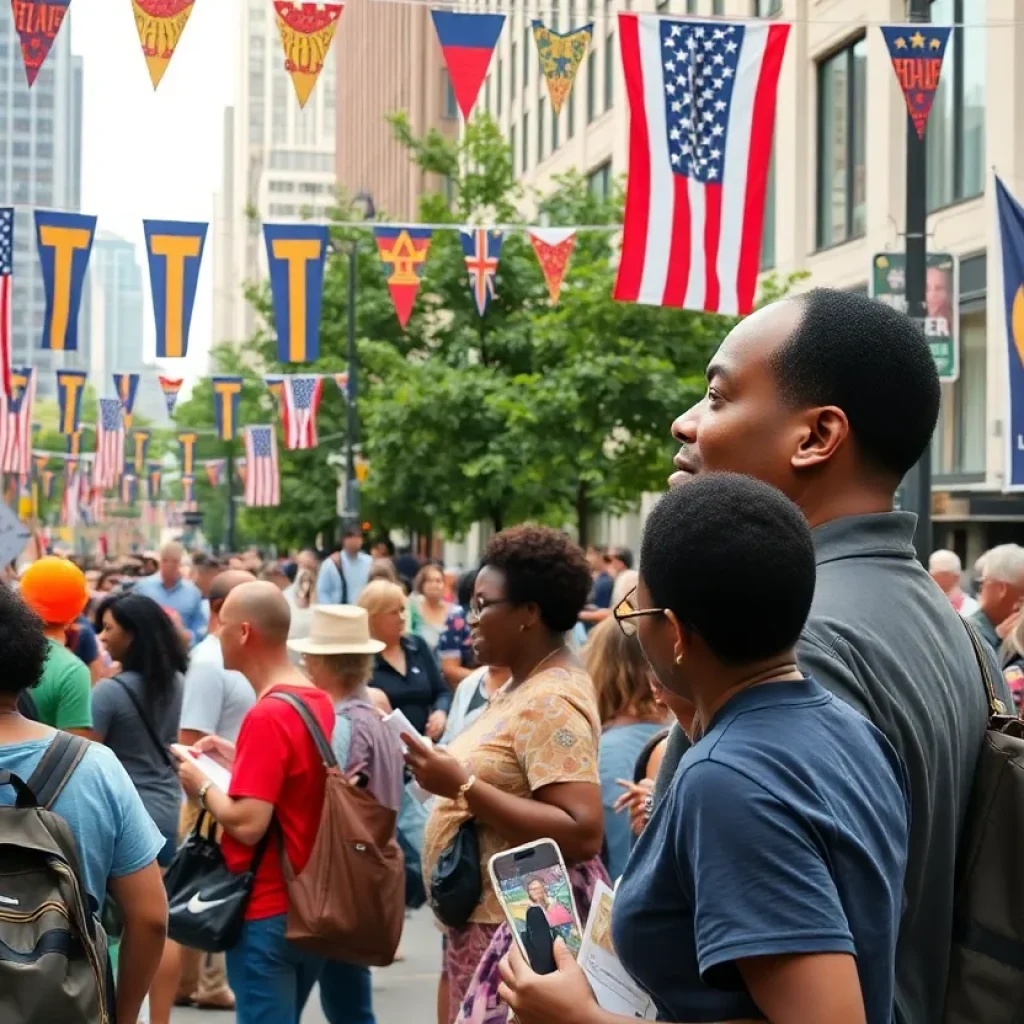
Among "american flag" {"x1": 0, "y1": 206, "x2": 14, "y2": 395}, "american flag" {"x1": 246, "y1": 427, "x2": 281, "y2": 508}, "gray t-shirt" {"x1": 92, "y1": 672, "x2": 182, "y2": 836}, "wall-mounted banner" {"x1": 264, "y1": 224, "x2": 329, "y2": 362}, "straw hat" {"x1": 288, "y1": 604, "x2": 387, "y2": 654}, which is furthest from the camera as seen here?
"american flag" {"x1": 246, "y1": 427, "x2": 281, "y2": 508}

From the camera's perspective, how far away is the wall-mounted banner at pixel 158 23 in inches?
420

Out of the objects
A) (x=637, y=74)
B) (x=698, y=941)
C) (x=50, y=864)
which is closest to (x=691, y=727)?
(x=698, y=941)

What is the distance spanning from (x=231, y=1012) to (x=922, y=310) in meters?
6.63

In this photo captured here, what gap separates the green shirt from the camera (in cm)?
674

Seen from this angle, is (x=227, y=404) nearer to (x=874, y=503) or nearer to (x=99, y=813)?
(x=99, y=813)

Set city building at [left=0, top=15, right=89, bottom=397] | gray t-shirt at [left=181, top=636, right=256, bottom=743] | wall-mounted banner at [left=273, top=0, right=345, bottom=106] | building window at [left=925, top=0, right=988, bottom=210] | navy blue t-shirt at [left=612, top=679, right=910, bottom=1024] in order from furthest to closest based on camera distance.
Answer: city building at [left=0, top=15, right=89, bottom=397], building window at [left=925, top=0, right=988, bottom=210], wall-mounted banner at [left=273, top=0, right=345, bottom=106], gray t-shirt at [left=181, top=636, right=256, bottom=743], navy blue t-shirt at [left=612, top=679, right=910, bottom=1024]

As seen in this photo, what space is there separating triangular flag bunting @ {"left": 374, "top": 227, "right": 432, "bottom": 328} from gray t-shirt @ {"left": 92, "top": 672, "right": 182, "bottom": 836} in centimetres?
1217

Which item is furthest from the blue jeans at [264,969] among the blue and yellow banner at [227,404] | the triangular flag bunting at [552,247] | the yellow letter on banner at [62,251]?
the blue and yellow banner at [227,404]

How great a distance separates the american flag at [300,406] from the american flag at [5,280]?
15.0m

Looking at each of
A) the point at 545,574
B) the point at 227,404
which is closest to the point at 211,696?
the point at 545,574

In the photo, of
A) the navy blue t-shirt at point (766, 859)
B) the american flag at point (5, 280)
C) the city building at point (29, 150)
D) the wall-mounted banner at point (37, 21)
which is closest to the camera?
the navy blue t-shirt at point (766, 859)

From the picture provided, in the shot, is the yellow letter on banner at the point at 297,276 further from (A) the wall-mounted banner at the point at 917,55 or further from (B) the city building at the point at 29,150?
(B) the city building at the point at 29,150

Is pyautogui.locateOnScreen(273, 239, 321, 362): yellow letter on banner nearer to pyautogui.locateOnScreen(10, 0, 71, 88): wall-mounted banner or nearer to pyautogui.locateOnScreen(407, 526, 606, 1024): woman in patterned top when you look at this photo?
pyautogui.locateOnScreen(10, 0, 71, 88): wall-mounted banner

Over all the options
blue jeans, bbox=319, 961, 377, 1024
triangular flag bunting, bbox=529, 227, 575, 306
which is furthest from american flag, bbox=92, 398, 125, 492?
blue jeans, bbox=319, 961, 377, 1024
